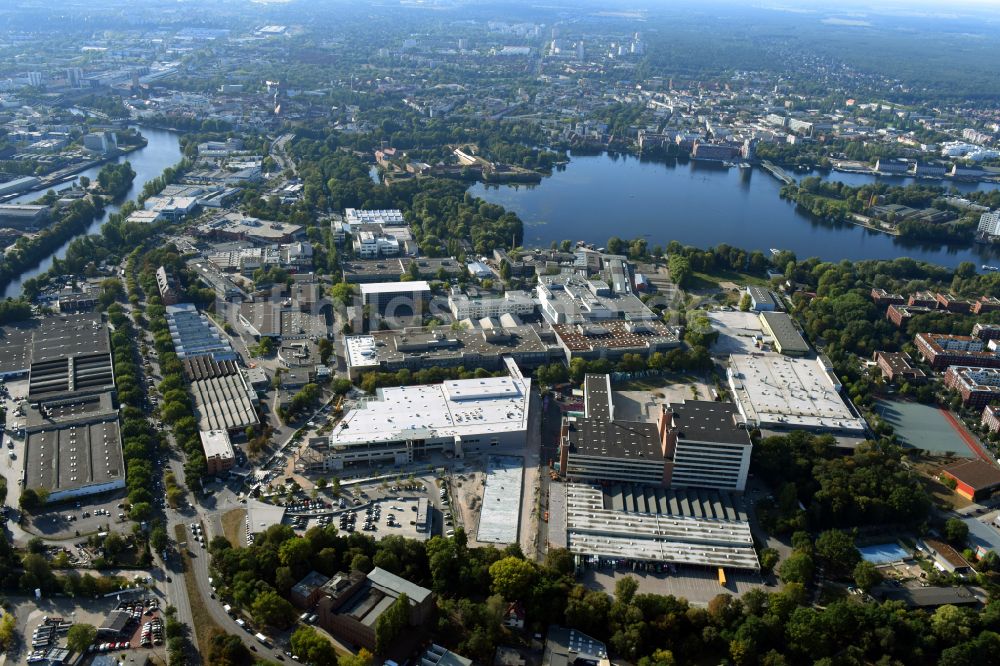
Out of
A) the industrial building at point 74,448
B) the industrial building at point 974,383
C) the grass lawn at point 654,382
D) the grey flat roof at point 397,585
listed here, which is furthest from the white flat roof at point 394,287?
the industrial building at point 974,383

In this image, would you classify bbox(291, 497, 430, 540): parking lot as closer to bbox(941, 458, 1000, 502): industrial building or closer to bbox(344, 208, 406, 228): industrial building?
bbox(941, 458, 1000, 502): industrial building

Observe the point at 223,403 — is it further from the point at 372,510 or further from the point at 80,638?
the point at 80,638

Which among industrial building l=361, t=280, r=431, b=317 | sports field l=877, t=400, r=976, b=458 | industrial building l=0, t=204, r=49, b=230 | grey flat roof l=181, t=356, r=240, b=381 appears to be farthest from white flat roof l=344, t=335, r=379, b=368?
industrial building l=0, t=204, r=49, b=230

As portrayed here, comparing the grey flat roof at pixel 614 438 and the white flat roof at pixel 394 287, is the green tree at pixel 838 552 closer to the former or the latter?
the grey flat roof at pixel 614 438

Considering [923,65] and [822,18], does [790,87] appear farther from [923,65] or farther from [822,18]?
[822,18]

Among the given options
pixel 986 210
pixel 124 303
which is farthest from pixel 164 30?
pixel 986 210

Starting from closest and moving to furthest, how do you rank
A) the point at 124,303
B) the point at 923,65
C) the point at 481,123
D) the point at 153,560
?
the point at 153,560, the point at 124,303, the point at 481,123, the point at 923,65
